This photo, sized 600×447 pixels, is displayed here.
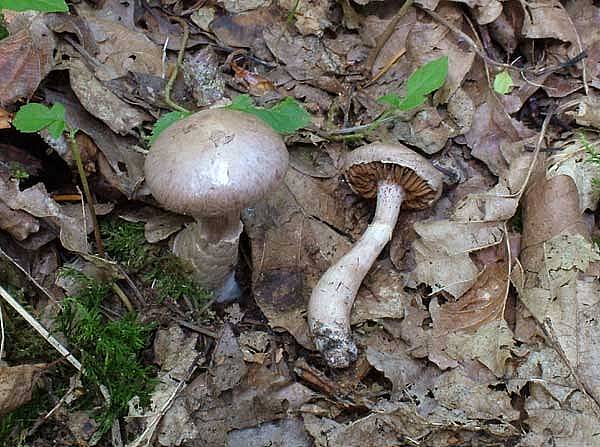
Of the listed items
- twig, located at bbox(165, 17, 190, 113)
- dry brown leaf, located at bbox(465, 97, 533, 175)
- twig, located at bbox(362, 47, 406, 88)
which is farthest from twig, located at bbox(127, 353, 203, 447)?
twig, located at bbox(362, 47, 406, 88)

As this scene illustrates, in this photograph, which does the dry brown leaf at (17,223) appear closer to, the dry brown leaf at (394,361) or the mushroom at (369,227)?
the mushroom at (369,227)

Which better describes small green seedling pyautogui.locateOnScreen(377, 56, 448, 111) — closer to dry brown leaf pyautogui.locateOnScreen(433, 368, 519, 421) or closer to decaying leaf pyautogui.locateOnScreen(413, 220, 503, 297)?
decaying leaf pyautogui.locateOnScreen(413, 220, 503, 297)

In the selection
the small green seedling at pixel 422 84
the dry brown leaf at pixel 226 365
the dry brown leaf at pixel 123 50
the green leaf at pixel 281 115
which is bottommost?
the dry brown leaf at pixel 226 365

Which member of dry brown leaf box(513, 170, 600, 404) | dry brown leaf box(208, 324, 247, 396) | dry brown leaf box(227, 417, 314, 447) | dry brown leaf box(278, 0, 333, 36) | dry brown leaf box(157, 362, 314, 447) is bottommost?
dry brown leaf box(227, 417, 314, 447)

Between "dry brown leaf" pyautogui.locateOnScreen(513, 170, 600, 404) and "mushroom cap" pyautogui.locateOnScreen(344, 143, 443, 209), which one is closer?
"dry brown leaf" pyautogui.locateOnScreen(513, 170, 600, 404)

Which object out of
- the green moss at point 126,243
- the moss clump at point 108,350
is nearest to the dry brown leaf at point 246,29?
the green moss at point 126,243

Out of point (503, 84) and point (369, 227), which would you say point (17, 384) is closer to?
point (369, 227)

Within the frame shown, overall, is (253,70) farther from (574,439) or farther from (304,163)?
(574,439)

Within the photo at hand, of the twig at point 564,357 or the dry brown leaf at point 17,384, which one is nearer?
the dry brown leaf at point 17,384
